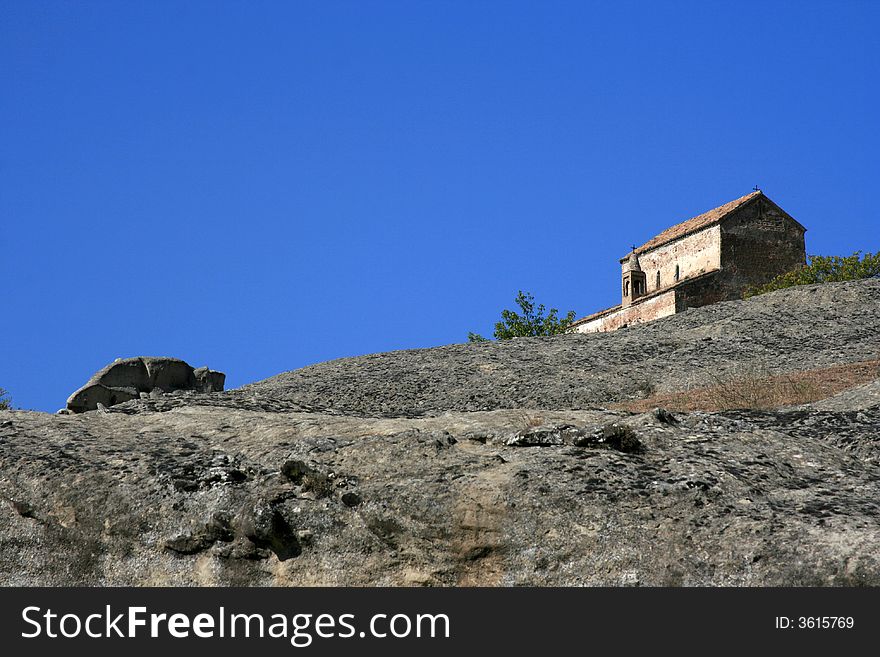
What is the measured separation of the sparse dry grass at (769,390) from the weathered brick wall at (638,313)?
32682mm

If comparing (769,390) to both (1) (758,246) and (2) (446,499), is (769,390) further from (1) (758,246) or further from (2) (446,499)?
(1) (758,246)

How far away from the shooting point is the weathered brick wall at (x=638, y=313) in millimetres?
56250

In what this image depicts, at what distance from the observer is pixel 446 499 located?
9.14 metres

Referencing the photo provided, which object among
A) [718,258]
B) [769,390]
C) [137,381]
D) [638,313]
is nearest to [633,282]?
[638,313]

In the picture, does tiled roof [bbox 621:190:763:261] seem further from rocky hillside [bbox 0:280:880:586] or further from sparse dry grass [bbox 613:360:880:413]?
rocky hillside [bbox 0:280:880:586]

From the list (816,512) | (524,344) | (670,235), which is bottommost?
(816,512)

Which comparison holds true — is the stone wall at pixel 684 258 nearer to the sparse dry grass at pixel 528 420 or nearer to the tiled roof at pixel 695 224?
the tiled roof at pixel 695 224

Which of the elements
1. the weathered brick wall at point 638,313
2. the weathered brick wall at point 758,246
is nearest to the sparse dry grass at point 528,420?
the weathered brick wall at point 638,313

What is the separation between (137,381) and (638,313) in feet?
132

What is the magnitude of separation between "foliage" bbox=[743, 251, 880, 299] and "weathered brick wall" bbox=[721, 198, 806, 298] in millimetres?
1078

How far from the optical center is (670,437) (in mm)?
10180
